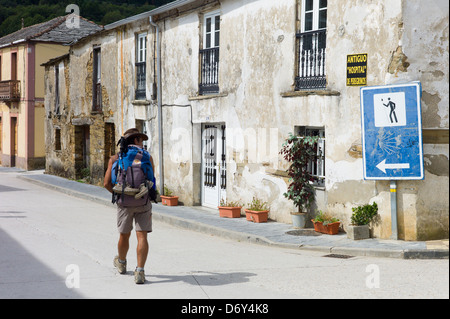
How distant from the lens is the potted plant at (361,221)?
10047mm

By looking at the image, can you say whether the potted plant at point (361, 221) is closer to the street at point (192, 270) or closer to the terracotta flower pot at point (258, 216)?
the street at point (192, 270)

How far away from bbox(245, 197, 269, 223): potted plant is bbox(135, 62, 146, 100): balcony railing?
6536mm

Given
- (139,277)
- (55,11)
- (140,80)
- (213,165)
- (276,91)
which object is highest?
(55,11)

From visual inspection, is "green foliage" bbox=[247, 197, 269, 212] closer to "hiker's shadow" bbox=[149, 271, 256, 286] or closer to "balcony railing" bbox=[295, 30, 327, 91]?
"balcony railing" bbox=[295, 30, 327, 91]

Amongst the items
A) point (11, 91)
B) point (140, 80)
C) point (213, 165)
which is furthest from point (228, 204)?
point (11, 91)

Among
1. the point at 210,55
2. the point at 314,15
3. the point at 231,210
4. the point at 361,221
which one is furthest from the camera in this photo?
the point at 210,55

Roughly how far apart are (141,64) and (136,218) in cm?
1138

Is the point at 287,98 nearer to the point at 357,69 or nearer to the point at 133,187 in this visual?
the point at 357,69

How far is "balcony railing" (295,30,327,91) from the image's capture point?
11.4 metres

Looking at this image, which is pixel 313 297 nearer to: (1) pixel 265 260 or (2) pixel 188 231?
(1) pixel 265 260

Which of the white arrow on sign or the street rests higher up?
the white arrow on sign

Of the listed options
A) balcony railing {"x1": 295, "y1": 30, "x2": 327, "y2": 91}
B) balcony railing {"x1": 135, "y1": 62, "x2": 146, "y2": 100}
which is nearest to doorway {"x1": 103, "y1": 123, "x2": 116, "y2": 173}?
balcony railing {"x1": 135, "y1": 62, "x2": 146, "y2": 100}

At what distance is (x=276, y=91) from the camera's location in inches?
484

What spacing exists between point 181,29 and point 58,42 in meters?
15.6
